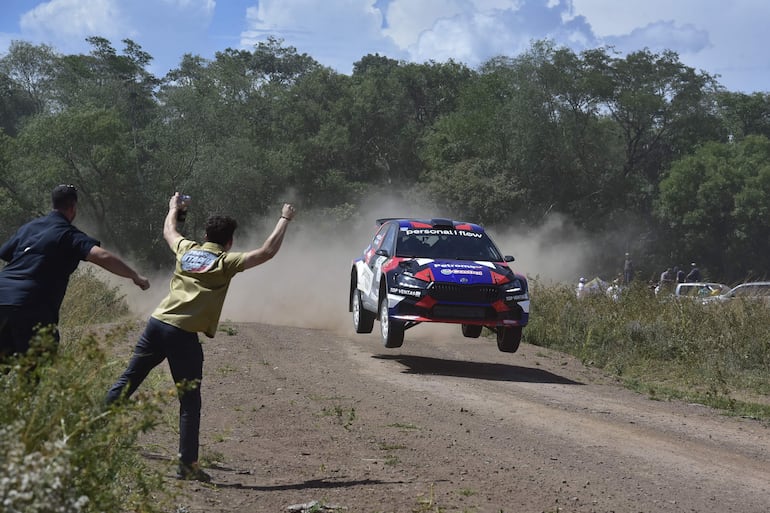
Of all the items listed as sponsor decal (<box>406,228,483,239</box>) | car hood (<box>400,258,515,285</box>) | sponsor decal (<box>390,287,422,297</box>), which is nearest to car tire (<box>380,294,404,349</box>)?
sponsor decal (<box>390,287,422,297</box>)

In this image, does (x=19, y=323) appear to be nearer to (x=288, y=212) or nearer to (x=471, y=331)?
(x=288, y=212)

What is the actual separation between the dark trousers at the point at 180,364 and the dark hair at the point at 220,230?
707 millimetres

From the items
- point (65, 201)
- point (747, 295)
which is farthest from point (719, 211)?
point (65, 201)

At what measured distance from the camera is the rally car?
13547 mm

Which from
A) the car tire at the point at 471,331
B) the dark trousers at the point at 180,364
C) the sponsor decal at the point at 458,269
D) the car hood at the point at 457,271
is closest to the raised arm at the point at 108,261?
the dark trousers at the point at 180,364

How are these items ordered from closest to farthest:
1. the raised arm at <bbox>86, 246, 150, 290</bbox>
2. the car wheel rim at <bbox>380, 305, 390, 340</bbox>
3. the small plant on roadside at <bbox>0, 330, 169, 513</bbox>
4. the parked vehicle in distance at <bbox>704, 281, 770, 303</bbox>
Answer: the small plant on roadside at <bbox>0, 330, 169, 513</bbox> < the raised arm at <bbox>86, 246, 150, 290</bbox> < the car wheel rim at <bbox>380, 305, 390, 340</bbox> < the parked vehicle in distance at <bbox>704, 281, 770, 303</bbox>

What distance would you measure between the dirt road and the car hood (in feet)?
Result: 4.28

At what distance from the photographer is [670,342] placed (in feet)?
53.0

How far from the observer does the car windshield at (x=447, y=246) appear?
47.7 feet

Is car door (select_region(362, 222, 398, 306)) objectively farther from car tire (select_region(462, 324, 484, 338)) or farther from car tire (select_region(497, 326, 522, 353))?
car tire (select_region(497, 326, 522, 353))

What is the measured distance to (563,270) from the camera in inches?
2301

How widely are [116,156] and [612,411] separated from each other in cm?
5477

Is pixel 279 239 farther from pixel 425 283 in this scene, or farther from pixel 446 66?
pixel 446 66

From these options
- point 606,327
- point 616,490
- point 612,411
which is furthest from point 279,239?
point 606,327
